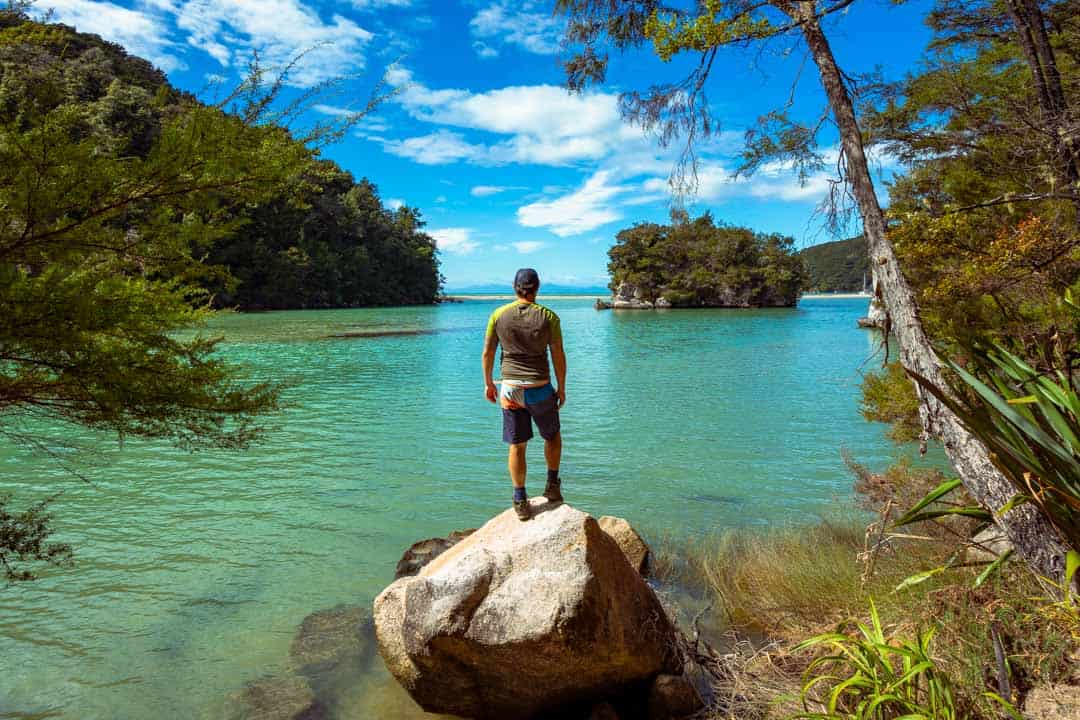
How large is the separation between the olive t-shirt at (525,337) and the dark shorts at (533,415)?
0.40ft

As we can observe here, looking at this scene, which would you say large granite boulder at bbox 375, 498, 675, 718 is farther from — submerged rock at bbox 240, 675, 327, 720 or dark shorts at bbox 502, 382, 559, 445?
dark shorts at bbox 502, 382, 559, 445

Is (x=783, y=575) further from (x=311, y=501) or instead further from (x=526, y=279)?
(x=311, y=501)

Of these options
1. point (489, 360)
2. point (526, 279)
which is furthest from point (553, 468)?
point (526, 279)

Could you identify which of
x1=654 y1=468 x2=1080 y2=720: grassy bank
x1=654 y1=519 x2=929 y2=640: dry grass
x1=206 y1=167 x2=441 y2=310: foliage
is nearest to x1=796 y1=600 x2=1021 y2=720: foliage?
x1=654 y1=468 x2=1080 y2=720: grassy bank

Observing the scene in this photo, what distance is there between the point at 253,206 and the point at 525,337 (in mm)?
2160

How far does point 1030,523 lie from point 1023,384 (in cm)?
82

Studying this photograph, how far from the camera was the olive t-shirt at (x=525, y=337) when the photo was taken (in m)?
4.39

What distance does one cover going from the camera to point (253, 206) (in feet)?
13.9

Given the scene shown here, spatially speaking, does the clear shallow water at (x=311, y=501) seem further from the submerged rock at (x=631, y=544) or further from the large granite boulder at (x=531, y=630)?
the submerged rock at (x=631, y=544)

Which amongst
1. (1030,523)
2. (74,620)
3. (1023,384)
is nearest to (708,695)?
(1030,523)

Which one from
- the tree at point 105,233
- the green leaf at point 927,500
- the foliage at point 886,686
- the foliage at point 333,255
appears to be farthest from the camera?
the foliage at point 333,255

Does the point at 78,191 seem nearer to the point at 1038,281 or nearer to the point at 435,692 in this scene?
the point at 435,692

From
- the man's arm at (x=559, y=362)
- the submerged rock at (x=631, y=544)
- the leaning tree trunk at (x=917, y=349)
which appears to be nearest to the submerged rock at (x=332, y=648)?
the submerged rock at (x=631, y=544)

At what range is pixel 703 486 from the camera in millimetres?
8320
